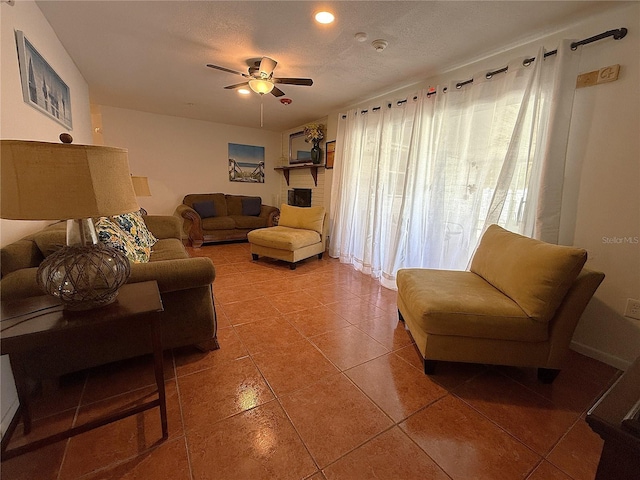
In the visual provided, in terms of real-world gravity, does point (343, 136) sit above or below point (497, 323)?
above

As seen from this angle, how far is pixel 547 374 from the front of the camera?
61.9 inches

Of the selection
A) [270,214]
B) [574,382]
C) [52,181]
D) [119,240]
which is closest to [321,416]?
[52,181]

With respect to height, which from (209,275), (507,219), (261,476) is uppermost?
(507,219)

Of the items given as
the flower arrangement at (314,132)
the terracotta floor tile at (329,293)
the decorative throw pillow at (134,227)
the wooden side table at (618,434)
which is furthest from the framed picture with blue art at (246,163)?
the wooden side table at (618,434)

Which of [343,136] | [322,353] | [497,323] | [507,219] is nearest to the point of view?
[497,323]

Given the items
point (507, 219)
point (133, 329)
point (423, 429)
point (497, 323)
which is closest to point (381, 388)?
point (423, 429)

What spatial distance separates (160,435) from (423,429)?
1181 millimetres

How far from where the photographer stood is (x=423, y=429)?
4.16 ft

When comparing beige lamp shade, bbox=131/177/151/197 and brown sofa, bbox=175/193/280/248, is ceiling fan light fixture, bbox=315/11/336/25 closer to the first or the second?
beige lamp shade, bbox=131/177/151/197

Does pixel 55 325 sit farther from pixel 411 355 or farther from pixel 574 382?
pixel 574 382

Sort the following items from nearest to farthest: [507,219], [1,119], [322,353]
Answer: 1. [1,119]
2. [322,353]
3. [507,219]

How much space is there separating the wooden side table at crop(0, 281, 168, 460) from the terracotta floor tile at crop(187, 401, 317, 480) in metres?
0.21

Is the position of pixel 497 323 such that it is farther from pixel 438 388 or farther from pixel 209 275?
pixel 209 275

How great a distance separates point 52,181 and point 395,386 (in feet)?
5.81
